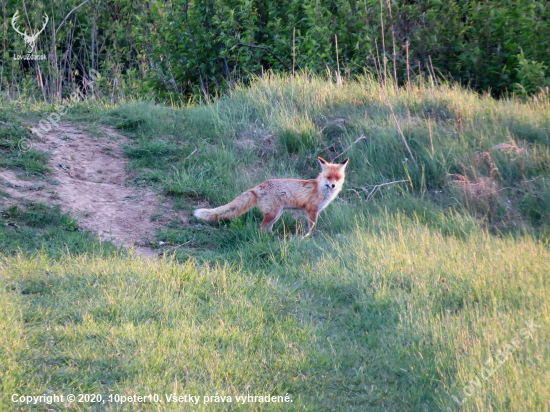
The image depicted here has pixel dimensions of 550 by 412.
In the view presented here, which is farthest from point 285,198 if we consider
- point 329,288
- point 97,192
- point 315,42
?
point 315,42

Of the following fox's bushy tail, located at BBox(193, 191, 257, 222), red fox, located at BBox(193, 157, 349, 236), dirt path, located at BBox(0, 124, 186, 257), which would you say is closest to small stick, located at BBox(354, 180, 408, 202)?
red fox, located at BBox(193, 157, 349, 236)

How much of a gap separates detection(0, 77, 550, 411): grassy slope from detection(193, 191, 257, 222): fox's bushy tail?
0.15m

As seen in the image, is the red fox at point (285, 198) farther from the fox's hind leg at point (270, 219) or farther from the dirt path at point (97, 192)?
the dirt path at point (97, 192)

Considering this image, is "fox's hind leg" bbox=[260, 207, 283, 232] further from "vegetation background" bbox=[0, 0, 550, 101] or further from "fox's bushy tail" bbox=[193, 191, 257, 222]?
"vegetation background" bbox=[0, 0, 550, 101]

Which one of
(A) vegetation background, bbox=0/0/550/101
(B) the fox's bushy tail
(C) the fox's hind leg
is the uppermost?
(A) vegetation background, bbox=0/0/550/101

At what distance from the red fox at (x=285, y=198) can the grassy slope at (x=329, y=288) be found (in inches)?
8.6

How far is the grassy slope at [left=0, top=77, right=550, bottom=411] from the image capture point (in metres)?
3.65

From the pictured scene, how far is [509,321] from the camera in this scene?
4.15 metres

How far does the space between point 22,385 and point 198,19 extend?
10.4 metres

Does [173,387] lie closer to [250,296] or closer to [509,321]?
[250,296]

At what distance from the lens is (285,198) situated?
6957mm

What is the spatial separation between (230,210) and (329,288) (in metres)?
2.16

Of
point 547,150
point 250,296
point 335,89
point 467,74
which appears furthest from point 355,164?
point 467,74

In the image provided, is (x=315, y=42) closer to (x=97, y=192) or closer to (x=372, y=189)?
(x=372, y=189)
